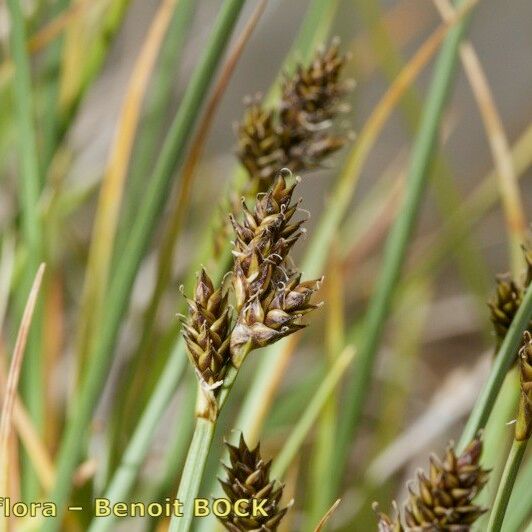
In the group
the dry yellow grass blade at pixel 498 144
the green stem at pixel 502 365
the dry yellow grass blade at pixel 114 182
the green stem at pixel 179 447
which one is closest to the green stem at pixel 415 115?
the dry yellow grass blade at pixel 498 144

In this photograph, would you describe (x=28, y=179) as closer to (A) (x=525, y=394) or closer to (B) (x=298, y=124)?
(B) (x=298, y=124)

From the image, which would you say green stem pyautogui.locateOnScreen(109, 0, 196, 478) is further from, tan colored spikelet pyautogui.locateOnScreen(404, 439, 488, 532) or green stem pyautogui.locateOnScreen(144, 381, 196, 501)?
tan colored spikelet pyautogui.locateOnScreen(404, 439, 488, 532)

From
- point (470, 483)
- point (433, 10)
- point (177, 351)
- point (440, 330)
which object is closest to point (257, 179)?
point (177, 351)

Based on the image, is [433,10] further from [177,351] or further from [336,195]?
[177,351]

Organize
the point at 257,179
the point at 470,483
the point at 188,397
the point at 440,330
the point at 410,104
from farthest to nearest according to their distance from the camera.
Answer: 1. the point at 440,330
2. the point at 410,104
3. the point at 188,397
4. the point at 257,179
5. the point at 470,483

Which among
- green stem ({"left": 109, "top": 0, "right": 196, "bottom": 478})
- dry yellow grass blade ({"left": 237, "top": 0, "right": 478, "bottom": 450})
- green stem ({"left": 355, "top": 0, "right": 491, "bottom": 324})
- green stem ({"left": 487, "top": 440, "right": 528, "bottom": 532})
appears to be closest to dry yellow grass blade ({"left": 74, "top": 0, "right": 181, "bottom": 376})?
green stem ({"left": 109, "top": 0, "right": 196, "bottom": 478})

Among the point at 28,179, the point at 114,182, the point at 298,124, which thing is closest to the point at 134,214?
the point at 114,182
